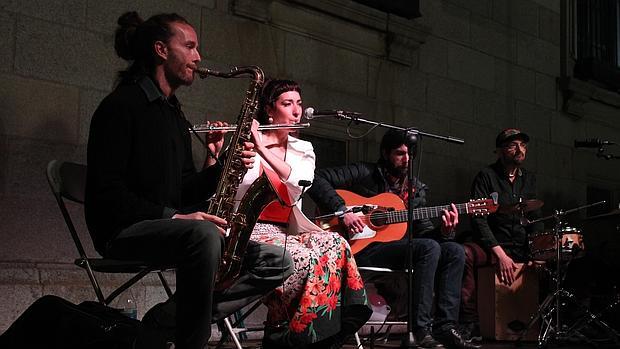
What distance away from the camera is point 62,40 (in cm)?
466

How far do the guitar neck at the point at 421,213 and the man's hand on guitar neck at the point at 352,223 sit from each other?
0.95ft

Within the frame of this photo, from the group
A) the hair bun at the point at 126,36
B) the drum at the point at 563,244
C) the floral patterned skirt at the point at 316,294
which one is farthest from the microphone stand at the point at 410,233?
the drum at the point at 563,244

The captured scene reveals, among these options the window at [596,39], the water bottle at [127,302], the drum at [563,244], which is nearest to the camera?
the water bottle at [127,302]

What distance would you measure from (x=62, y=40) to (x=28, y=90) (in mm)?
344

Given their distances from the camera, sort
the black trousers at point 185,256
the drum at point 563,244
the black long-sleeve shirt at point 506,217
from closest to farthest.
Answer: the black trousers at point 185,256, the drum at point 563,244, the black long-sleeve shirt at point 506,217

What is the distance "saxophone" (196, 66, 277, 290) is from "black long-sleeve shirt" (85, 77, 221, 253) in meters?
0.19

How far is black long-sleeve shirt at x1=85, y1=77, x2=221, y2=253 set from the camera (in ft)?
10.3

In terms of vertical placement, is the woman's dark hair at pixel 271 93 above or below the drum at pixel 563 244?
above

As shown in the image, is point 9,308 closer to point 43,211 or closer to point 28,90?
point 43,211

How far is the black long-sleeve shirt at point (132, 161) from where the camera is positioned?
313 cm

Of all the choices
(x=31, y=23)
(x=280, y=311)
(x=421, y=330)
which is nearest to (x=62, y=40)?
(x=31, y=23)

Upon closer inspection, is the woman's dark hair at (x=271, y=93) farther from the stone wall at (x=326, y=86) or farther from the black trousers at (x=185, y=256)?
the black trousers at (x=185, y=256)

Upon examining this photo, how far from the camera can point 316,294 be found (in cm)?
375

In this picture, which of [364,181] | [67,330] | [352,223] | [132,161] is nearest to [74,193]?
[132,161]
